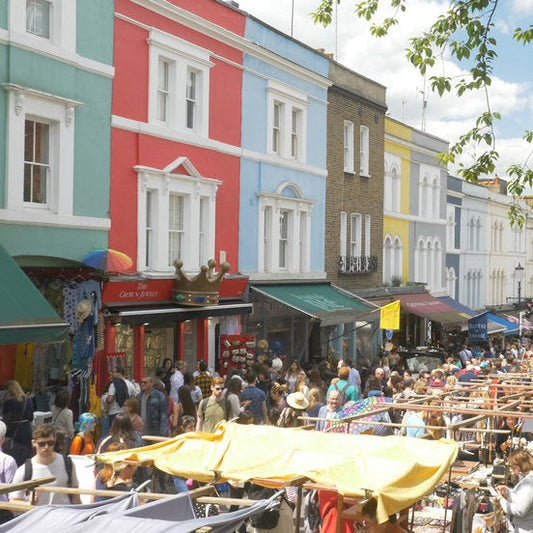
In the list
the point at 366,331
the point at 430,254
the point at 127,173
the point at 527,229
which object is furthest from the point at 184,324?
the point at 527,229

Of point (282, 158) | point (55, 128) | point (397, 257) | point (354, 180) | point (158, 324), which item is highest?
point (282, 158)

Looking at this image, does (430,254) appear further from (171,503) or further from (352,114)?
(171,503)

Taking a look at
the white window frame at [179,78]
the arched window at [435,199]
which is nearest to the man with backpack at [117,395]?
the white window frame at [179,78]

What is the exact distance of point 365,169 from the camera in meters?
32.4

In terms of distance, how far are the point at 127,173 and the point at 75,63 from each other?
9.17 feet

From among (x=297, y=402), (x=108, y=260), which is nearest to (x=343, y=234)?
(x=108, y=260)

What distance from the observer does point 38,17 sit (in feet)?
58.7

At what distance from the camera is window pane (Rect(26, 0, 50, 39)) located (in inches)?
697

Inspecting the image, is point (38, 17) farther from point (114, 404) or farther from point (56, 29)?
point (114, 404)

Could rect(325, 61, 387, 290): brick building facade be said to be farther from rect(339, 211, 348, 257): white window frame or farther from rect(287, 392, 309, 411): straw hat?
rect(287, 392, 309, 411): straw hat

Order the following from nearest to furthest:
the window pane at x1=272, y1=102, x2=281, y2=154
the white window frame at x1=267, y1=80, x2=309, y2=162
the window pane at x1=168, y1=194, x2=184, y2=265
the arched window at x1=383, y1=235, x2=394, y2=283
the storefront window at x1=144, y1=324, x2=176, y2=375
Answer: the storefront window at x1=144, y1=324, x2=176, y2=375 → the window pane at x1=168, y1=194, x2=184, y2=265 → the white window frame at x1=267, y1=80, x2=309, y2=162 → the window pane at x1=272, y1=102, x2=281, y2=154 → the arched window at x1=383, y1=235, x2=394, y2=283

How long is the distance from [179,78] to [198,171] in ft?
7.48

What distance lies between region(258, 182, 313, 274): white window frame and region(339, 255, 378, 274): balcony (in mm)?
2589

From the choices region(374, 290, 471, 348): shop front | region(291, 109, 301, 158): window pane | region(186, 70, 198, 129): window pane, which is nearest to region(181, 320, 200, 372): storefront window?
region(186, 70, 198, 129): window pane
